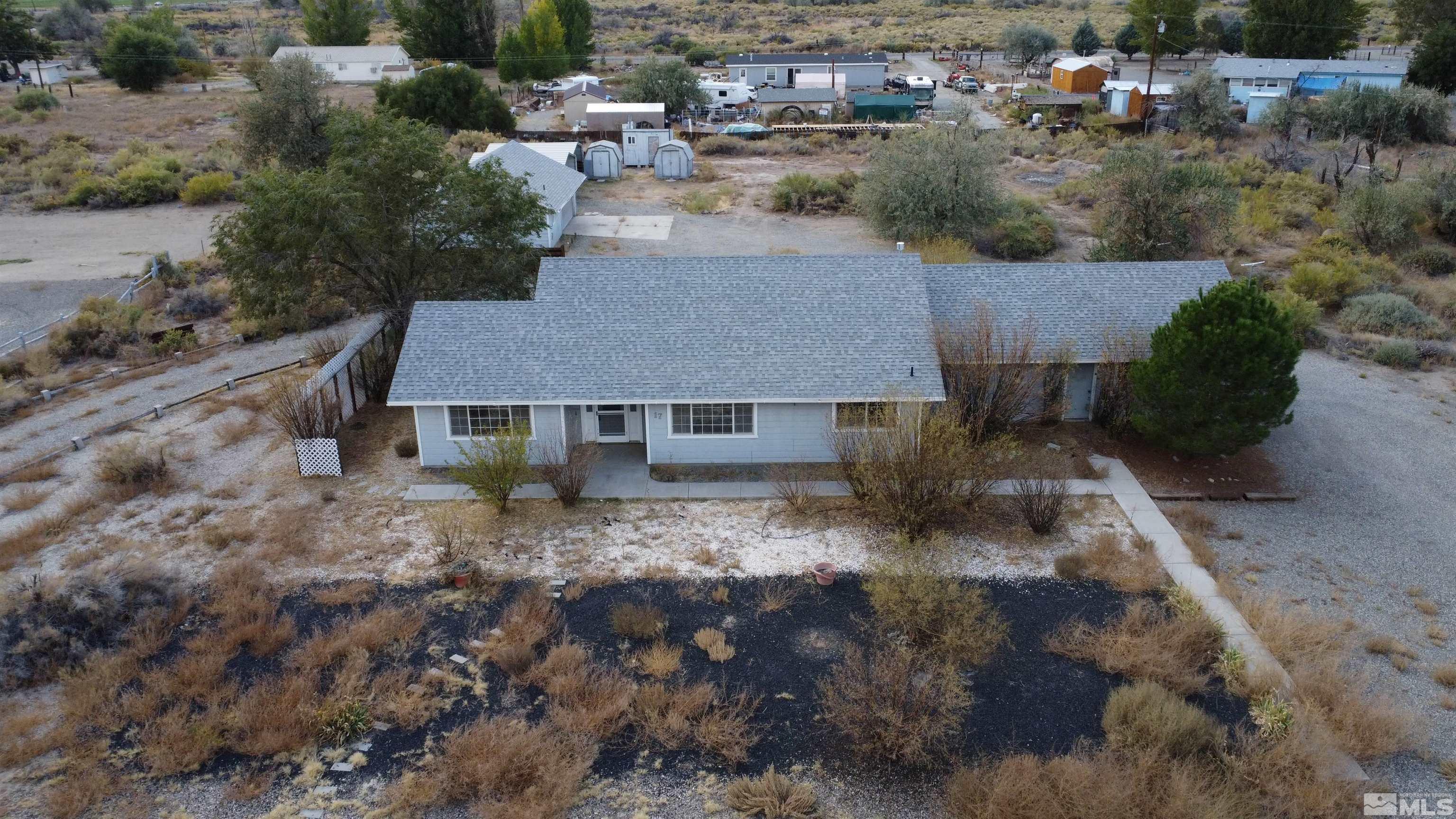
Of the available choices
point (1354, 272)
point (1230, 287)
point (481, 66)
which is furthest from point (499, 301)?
point (481, 66)

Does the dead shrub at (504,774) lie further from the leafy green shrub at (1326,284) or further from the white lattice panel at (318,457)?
the leafy green shrub at (1326,284)

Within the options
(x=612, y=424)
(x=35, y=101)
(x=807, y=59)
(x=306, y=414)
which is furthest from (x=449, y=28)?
(x=612, y=424)

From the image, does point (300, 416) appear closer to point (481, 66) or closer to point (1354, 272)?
point (1354, 272)

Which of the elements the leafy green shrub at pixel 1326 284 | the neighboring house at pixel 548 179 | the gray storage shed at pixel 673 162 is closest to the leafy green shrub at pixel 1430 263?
the leafy green shrub at pixel 1326 284

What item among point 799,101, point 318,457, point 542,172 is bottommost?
point 318,457

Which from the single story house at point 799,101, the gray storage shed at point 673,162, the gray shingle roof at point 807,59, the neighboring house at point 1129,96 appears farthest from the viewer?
the gray shingle roof at point 807,59

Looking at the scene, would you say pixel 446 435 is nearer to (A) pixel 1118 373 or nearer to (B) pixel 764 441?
(B) pixel 764 441
